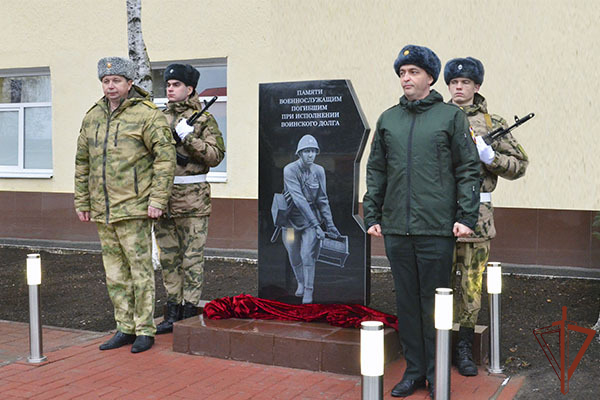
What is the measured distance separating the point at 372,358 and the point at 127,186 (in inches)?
109

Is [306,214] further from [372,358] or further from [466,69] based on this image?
[372,358]

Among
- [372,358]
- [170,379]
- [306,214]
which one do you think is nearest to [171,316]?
[170,379]

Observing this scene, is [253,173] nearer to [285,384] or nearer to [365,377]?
[285,384]

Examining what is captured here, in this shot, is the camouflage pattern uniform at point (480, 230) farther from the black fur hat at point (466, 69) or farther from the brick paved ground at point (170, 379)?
the brick paved ground at point (170, 379)

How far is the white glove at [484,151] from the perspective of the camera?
4.45 metres

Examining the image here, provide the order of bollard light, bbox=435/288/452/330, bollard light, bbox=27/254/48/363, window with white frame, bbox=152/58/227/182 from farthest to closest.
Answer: window with white frame, bbox=152/58/227/182, bollard light, bbox=27/254/48/363, bollard light, bbox=435/288/452/330

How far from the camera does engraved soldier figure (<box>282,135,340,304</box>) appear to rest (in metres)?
5.45

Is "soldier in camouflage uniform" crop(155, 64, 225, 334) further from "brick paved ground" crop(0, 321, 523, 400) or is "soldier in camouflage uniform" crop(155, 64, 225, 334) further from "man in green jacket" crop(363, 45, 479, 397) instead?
"man in green jacket" crop(363, 45, 479, 397)

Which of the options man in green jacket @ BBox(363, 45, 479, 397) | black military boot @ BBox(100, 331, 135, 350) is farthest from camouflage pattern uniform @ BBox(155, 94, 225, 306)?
man in green jacket @ BBox(363, 45, 479, 397)

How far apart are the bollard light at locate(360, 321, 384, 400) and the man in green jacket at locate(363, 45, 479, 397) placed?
128cm

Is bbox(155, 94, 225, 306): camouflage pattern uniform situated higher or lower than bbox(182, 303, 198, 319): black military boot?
higher

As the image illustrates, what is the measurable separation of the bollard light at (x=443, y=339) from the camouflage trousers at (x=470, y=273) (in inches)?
46.1

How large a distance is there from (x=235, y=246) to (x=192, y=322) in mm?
4879

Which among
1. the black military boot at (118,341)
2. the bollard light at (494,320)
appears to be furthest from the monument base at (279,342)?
the bollard light at (494,320)
